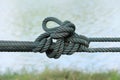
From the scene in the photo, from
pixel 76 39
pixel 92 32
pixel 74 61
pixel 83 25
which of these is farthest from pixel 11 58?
pixel 76 39

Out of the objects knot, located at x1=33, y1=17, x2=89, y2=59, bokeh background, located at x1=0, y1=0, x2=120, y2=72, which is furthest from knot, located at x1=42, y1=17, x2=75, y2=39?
bokeh background, located at x1=0, y1=0, x2=120, y2=72

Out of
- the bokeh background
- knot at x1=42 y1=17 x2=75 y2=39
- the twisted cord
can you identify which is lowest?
the bokeh background

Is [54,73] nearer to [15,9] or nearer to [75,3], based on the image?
[15,9]

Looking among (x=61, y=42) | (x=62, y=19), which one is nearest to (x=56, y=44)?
(x=61, y=42)

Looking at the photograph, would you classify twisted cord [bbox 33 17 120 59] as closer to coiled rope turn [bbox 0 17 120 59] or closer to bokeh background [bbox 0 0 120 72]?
coiled rope turn [bbox 0 17 120 59]

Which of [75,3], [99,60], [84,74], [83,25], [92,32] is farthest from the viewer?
[75,3]

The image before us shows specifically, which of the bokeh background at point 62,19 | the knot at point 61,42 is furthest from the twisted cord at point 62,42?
the bokeh background at point 62,19
